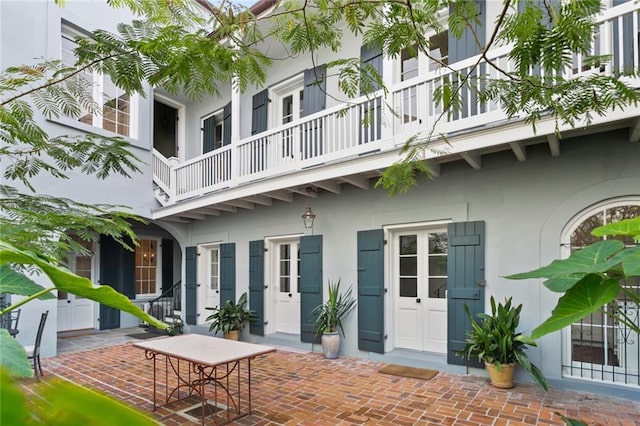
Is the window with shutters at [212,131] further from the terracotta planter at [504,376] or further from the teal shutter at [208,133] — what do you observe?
the terracotta planter at [504,376]

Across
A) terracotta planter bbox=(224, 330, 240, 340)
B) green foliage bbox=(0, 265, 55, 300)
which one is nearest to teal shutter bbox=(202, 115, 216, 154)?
terracotta planter bbox=(224, 330, 240, 340)

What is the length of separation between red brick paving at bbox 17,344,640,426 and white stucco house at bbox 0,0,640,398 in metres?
0.51

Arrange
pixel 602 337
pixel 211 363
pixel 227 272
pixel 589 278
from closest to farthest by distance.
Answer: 1. pixel 589 278
2. pixel 211 363
3. pixel 602 337
4. pixel 227 272

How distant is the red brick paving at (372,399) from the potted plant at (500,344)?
0.22 meters

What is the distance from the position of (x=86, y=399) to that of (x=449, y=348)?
6.19 meters

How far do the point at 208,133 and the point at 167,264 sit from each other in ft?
13.8

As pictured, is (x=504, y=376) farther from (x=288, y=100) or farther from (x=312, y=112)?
(x=288, y=100)

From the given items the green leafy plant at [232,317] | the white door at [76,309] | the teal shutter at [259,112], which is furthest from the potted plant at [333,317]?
the white door at [76,309]

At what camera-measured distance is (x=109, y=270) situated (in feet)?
34.1

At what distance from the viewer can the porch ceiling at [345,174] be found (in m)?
4.75

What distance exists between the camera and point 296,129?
23.0 ft

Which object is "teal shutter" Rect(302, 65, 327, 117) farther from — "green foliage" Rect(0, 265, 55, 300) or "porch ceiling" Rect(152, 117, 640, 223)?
"green foliage" Rect(0, 265, 55, 300)

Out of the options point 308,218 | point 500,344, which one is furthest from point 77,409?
point 308,218

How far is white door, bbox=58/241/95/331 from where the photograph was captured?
9625 millimetres
